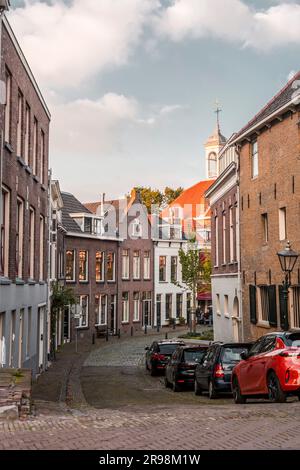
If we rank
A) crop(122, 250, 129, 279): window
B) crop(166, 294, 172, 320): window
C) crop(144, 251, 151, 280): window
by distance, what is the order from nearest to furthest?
crop(122, 250, 129, 279): window
crop(144, 251, 151, 280): window
crop(166, 294, 172, 320): window

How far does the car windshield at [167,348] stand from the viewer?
2719 centimetres

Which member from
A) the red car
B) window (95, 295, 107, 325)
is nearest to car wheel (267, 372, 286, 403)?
the red car

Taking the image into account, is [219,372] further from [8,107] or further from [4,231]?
[8,107]

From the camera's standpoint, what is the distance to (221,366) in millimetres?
16969

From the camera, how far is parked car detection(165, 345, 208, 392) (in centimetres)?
2109

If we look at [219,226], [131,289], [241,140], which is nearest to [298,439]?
[241,140]

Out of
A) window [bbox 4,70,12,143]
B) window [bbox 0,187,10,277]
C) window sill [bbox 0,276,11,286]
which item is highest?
window [bbox 4,70,12,143]

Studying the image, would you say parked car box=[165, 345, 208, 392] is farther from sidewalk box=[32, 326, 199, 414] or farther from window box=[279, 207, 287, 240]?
window box=[279, 207, 287, 240]

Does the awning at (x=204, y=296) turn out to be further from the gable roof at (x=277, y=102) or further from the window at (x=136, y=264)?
the gable roof at (x=277, y=102)

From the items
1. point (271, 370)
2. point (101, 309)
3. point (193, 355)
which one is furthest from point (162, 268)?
point (271, 370)

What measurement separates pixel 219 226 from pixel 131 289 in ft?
68.7

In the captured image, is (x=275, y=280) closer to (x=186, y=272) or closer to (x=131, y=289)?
(x=186, y=272)

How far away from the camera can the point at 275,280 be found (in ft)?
76.3

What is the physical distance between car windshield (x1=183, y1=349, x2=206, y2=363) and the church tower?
203 ft
